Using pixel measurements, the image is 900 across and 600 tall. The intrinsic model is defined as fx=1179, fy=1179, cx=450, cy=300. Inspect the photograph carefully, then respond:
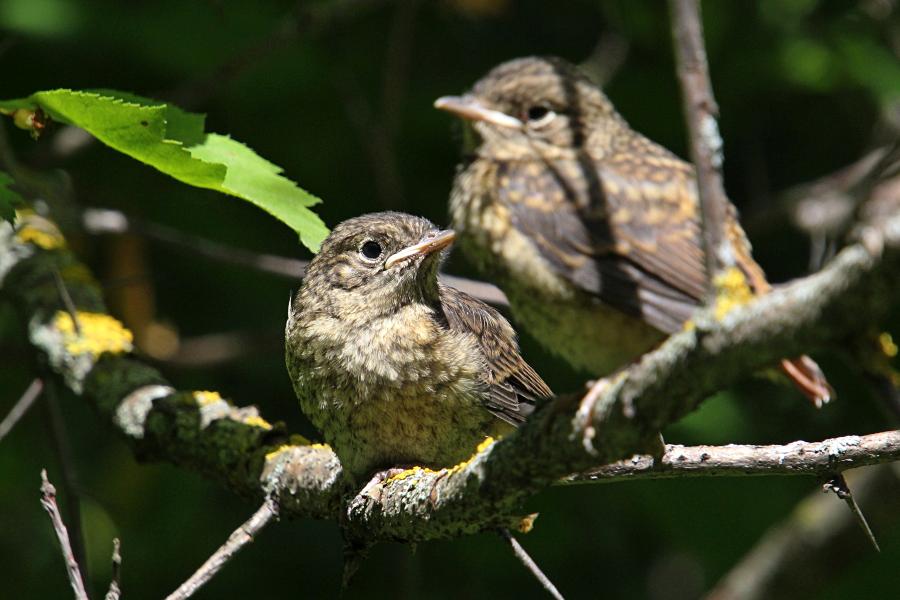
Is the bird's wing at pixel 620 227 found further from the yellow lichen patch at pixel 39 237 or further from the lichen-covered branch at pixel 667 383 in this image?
the yellow lichen patch at pixel 39 237

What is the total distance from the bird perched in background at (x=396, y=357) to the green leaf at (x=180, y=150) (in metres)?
0.67

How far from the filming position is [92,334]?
4180 mm

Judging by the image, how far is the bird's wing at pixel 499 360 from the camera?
3.56 meters

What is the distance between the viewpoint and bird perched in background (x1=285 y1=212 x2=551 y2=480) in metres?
3.39

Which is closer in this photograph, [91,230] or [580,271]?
[580,271]

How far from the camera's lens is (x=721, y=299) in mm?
1759

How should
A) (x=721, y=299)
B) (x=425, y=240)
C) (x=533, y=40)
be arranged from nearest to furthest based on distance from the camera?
(x=721, y=299) < (x=425, y=240) < (x=533, y=40)

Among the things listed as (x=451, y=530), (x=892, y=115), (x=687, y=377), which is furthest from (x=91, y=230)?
(x=892, y=115)

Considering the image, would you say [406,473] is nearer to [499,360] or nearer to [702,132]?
[499,360]

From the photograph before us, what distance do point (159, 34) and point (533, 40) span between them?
2.00 m

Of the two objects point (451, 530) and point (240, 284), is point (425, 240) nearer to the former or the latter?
point (451, 530)

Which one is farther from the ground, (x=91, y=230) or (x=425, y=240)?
(x=91, y=230)

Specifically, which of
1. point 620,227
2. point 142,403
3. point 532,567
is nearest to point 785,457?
point 532,567

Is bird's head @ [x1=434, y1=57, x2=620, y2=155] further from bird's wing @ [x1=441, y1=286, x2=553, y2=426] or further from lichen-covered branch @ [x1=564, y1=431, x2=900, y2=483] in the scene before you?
lichen-covered branch @ [x1=564, y1=431, x2=900, y2=483]
